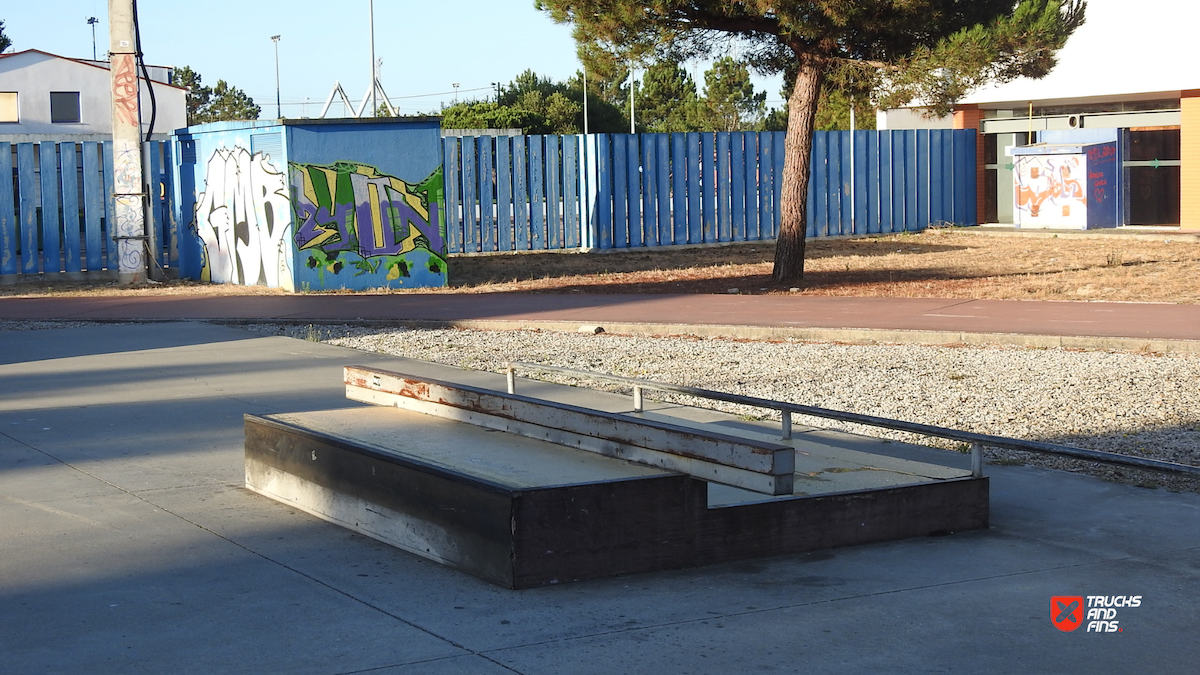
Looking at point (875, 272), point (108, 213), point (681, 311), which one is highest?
point (108, 213)

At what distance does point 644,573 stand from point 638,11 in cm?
1356

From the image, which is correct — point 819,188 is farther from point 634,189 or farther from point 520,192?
point 520,192

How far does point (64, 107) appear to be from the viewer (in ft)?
188

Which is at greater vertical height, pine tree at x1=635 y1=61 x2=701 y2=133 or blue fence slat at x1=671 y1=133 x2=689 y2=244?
pine tree at x1=635 y1=61 x2=701 y2=133

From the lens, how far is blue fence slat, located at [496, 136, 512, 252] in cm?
2441

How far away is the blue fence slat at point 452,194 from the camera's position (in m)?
23.9

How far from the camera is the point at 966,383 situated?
1006cm

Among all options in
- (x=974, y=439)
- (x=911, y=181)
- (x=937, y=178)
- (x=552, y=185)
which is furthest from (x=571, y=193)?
(x=974, y=439)

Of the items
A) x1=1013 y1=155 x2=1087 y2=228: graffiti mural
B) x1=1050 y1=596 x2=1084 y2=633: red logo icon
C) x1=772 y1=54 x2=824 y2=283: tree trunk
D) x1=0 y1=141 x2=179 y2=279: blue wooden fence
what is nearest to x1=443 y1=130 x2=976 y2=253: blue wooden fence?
x1=1013 y1=155 x2=1087 y2=228: graffiti mural

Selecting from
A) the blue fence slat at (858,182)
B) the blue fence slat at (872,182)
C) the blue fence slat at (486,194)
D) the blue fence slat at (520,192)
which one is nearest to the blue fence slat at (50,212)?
the blue fence slat at (486,194)

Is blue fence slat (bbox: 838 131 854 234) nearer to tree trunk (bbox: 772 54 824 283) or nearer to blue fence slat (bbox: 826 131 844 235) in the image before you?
blue fence slat (bbox: 826 131 844 235)

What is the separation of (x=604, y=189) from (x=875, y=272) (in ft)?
22.9

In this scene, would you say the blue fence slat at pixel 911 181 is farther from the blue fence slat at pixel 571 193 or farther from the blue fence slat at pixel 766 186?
the blue fence slat at pixel 571 193

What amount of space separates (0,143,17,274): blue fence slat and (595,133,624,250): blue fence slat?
1102cm
